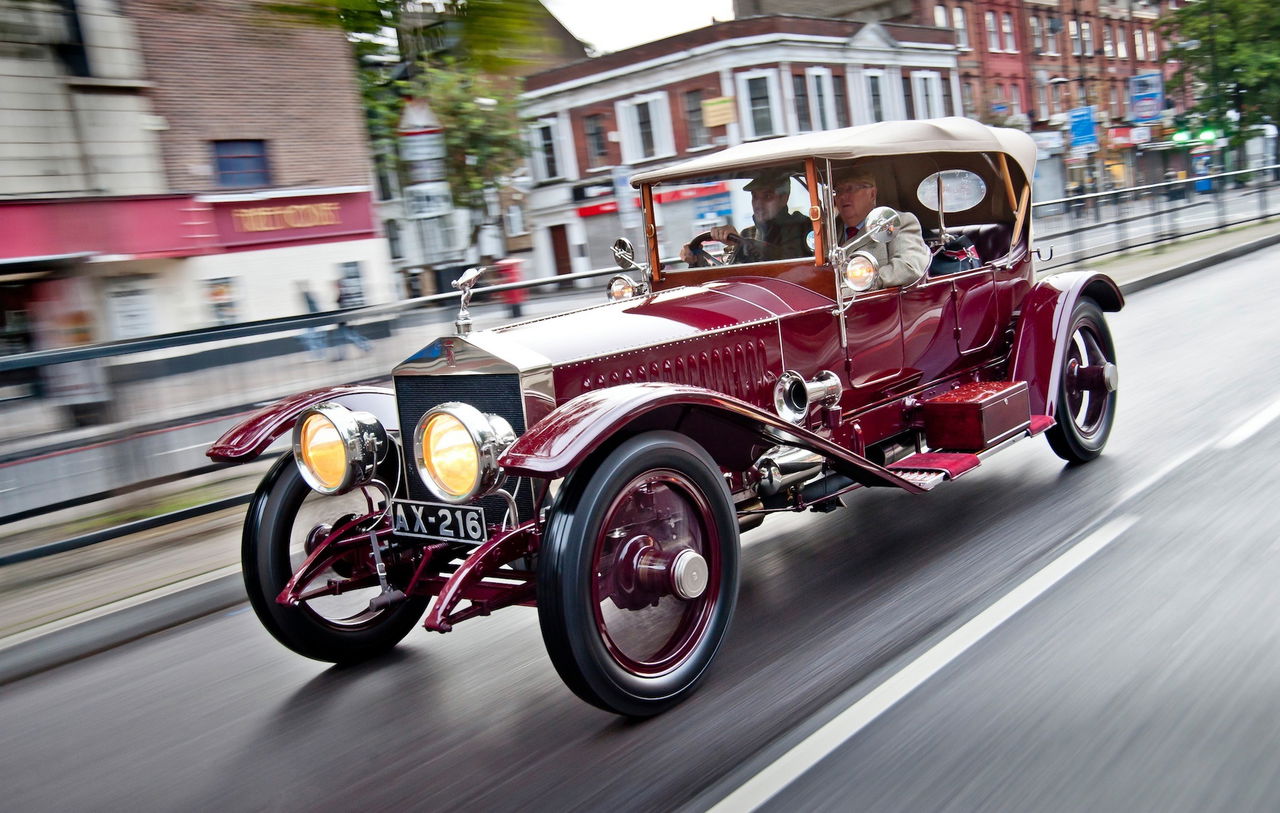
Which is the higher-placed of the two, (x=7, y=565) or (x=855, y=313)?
(x=855, y=313)

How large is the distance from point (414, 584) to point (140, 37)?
18848 millimetres

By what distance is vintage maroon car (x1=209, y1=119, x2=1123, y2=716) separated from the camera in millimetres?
3344

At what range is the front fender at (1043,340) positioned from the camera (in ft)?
18.2

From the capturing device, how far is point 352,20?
2125mm

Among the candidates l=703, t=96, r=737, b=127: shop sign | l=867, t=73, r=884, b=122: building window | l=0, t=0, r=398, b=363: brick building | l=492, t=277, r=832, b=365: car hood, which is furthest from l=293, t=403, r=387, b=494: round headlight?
l=867, t=73, r=884, b=122: building window

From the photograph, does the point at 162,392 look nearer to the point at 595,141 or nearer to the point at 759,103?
the point at 759,103

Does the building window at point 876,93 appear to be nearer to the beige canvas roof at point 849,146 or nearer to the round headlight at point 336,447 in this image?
the beige canvas roof at point 849,146

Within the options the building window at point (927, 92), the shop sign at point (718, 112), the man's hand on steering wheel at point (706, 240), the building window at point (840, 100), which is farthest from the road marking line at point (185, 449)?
the building window at point (927, 92)

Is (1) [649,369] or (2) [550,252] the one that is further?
(2) [550,252]

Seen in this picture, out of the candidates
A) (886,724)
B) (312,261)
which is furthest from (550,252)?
(886,724)

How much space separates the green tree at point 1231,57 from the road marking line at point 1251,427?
32.6 metres

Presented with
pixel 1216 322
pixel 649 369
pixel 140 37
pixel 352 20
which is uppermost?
pixel 140 37

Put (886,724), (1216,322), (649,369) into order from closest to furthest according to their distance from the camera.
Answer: (886,724) < (649,369) < (1216,322)

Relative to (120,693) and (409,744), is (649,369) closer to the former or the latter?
(409,744)
